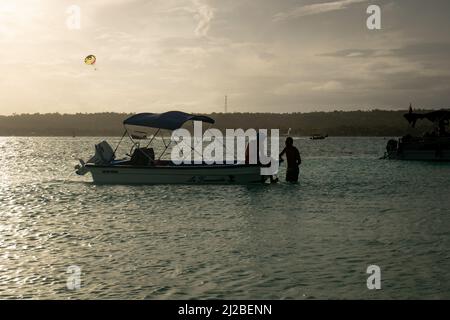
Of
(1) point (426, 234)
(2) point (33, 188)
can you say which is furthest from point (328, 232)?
(2) point (33, 188)

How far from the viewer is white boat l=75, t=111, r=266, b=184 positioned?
29078 mm

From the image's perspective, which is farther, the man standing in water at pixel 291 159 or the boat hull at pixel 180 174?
the man standing in water at pixel 291 159

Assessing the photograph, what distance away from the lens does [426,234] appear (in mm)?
15961

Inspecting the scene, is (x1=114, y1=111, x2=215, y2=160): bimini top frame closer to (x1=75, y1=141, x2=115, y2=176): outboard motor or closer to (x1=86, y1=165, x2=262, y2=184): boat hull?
(x1=86, y1=165, x2=262, y2=184): boat hull

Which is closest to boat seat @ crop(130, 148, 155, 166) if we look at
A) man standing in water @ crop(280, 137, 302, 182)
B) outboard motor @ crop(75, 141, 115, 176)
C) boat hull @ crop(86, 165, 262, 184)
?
boat hull @ crop(86, 165, 262, 184)

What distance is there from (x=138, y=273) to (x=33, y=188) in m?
22.2

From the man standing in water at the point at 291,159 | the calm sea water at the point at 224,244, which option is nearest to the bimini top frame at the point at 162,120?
the calm sea water at the point at 224,244

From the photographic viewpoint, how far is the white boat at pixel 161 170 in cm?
2908

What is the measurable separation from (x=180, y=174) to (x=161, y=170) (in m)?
1.04

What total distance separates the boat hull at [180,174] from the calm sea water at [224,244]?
2.09 meters

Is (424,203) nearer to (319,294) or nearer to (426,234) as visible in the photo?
(426,234)

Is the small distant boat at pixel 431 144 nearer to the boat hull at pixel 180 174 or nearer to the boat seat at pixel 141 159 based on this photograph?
the boat hull at pixel 180 174

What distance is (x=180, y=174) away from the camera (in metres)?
29.4

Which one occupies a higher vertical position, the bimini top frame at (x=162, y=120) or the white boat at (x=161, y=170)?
the bimini top frame at (x=162, y=120)
